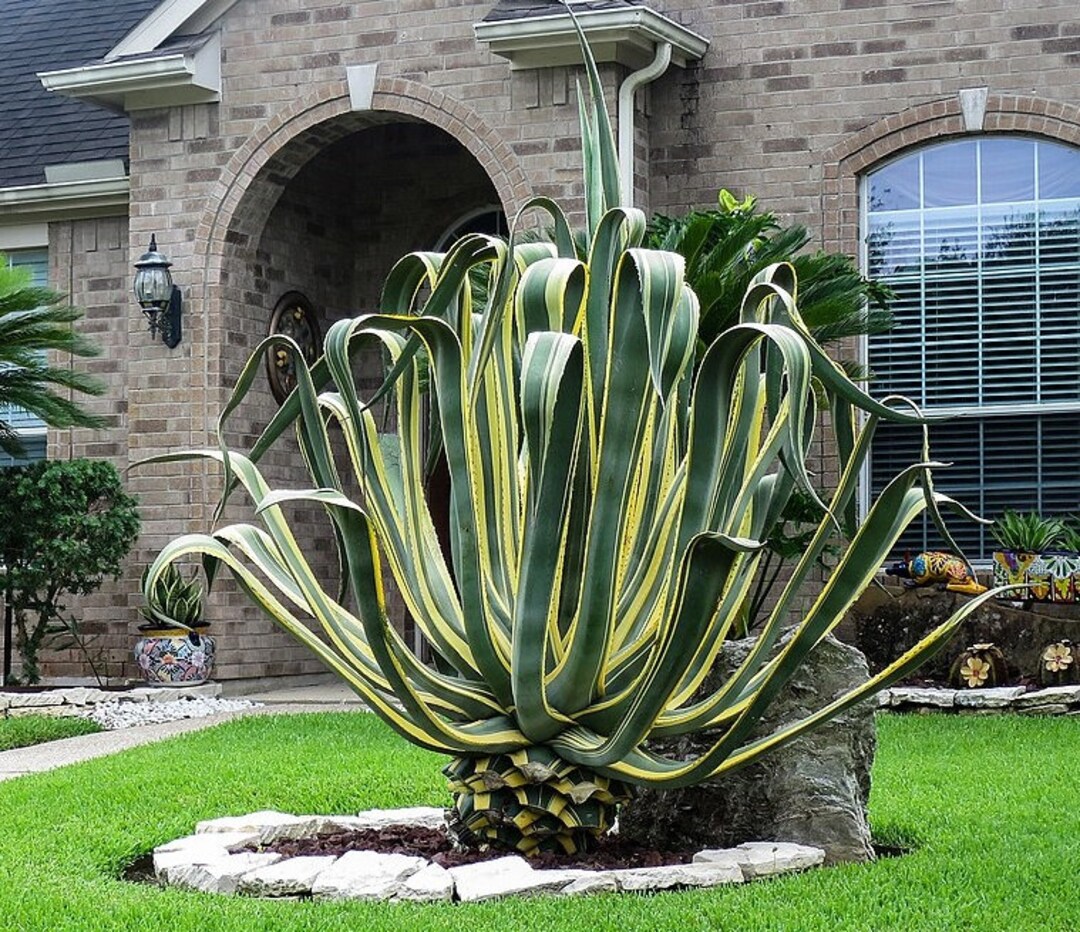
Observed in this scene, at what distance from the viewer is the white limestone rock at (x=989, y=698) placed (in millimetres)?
11391

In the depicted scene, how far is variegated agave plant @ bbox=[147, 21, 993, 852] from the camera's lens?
5539mm

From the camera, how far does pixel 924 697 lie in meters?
11.6

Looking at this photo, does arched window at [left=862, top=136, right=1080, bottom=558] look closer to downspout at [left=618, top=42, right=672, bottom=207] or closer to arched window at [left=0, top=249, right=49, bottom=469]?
downspout at [left=618, top=42, right=672, bottom=207]

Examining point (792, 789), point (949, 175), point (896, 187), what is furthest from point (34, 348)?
point (792, 789)

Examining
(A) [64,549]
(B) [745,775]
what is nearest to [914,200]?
(A) [64,549]

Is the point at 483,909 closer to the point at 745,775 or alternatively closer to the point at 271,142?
the point at 745,775

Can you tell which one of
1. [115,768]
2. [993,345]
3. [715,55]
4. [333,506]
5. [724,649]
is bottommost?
[115,768]

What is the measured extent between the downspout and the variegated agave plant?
21.8 ft

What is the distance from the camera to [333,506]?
5.54 metres

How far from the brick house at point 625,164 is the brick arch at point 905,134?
0.7 inches

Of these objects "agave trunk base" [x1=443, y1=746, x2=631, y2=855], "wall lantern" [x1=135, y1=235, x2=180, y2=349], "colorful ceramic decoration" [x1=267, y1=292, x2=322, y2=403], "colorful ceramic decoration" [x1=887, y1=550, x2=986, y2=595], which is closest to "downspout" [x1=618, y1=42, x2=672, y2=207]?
"colorful ceramic decoration" [x1=267, y1=292, x2=322, y2=403]

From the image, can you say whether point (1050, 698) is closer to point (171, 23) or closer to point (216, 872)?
point (216, 872)

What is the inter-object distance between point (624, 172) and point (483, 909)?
8215 millimetres

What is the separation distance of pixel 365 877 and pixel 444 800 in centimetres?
216
